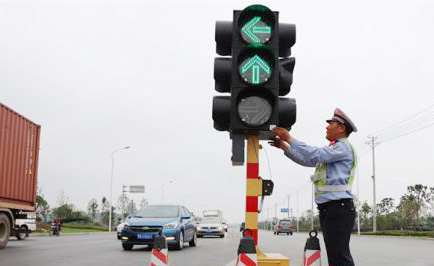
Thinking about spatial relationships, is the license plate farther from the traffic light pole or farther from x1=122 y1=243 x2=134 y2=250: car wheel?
the traffic light pole

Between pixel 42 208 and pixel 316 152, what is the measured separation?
217 feet

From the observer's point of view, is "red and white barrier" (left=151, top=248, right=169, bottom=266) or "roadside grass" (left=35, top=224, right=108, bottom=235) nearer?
"red and white barrier" (left=151, top=248, right=169, bottom=266)

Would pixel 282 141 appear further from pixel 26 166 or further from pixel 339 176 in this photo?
pixel 26 166

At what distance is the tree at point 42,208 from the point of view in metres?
63.8

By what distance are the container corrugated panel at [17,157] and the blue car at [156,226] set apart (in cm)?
354

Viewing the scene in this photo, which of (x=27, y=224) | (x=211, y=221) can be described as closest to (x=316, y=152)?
(x=27, y=224)

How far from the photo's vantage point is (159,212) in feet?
56.1

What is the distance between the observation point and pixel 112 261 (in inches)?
493

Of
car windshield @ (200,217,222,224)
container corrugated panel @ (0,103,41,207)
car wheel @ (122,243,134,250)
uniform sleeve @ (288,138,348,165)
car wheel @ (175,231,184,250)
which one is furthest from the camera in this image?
car windshield @ (200,217,222,224)

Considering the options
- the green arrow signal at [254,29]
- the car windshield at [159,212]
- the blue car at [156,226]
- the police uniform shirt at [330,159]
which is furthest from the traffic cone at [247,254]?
the car windshield at [159,212]

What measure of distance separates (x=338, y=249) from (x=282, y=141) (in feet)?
3.60

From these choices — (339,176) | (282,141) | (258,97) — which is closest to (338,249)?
(339,176)

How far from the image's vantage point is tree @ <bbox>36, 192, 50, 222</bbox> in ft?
209

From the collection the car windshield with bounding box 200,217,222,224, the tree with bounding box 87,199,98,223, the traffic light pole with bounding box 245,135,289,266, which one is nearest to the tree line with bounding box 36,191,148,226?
the tree with bounding box 87,199,98,223
